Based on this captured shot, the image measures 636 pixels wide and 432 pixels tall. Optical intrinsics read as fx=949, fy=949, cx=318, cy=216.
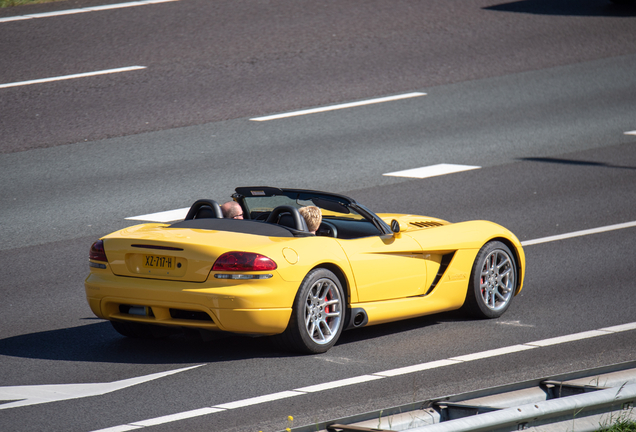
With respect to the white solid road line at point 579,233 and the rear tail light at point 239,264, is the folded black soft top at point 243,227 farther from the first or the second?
the white solid road line at point 579,233

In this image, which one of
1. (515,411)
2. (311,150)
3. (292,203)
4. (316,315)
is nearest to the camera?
(515,411)

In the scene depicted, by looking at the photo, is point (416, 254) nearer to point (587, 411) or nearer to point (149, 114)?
point (587, 411)

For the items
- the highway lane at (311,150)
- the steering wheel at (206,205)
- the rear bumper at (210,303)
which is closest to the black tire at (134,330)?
the rear bumper at (210,303)

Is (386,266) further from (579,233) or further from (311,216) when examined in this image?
(579,233)

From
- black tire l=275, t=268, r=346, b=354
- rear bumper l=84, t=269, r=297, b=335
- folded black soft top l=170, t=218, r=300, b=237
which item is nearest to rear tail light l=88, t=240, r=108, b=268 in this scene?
rear bumper l=84, t=269, r=297, b=335

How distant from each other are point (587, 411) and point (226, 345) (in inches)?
132

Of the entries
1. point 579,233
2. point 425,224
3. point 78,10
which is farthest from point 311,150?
point 78,10

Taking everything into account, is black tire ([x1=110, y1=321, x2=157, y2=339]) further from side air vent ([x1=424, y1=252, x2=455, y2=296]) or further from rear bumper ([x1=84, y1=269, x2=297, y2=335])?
side air vent ([x1=424, y1=252, x2=455, y2=296])

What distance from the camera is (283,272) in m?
6.88

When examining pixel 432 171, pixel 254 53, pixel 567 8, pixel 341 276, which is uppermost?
pixel 567 8

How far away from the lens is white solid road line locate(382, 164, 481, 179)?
44.7ft

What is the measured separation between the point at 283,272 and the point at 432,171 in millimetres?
7260

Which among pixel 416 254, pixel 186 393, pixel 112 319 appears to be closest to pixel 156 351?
pixel 112 319

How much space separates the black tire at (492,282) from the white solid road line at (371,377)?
0.85 metres
